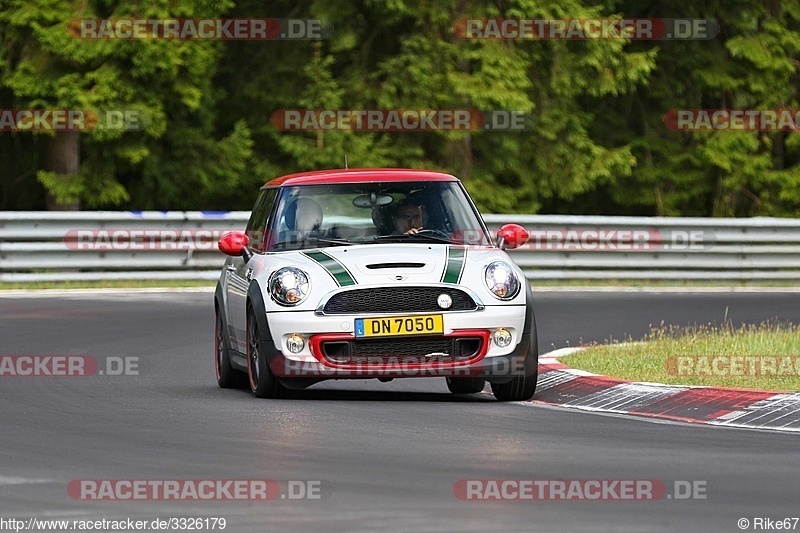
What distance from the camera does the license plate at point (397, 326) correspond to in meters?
11.5

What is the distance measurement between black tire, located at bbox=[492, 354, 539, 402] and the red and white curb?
0.14 meters

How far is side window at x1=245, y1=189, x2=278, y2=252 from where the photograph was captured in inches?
511

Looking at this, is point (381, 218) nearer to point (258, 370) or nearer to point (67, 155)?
point (258, 370)

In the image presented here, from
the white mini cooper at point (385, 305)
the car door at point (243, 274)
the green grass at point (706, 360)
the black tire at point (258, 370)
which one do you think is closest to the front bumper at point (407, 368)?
the white mini cooper at point (385, 305)

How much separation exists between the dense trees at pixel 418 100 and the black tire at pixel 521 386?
52.4ft

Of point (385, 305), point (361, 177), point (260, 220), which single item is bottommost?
point (385, 305)

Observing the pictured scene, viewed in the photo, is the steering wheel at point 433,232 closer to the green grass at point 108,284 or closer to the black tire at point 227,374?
the black tire at point 227,374

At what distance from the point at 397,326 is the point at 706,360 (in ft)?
10.8

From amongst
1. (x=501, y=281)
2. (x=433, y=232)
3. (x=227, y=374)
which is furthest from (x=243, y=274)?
(x=501, y=281)

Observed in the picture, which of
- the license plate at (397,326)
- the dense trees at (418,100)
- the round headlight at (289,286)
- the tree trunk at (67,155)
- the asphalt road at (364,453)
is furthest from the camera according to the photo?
the tree trunk at (67,155)

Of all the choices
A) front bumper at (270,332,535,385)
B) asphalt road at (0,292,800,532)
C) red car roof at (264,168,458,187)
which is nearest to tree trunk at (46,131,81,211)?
asphalt road at (0,292,800,532)

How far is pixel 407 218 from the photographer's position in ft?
41.5

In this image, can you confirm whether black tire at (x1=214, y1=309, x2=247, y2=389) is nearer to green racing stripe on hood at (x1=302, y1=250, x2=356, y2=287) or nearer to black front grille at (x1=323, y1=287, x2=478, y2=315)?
green racing stripe on hood at (x1=302, y1=250, x2=356, y2=287)

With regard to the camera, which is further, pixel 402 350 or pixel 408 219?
pixel 408 219
